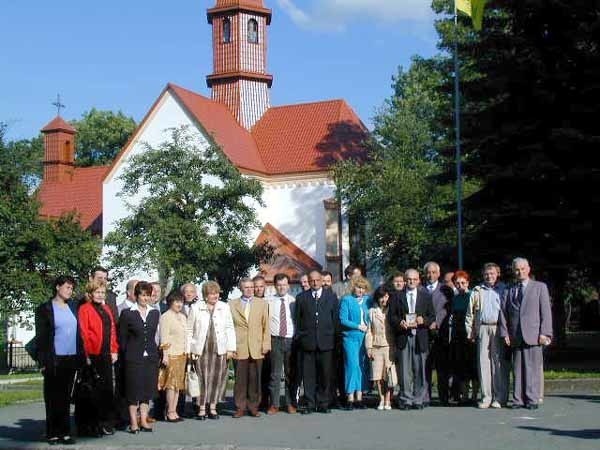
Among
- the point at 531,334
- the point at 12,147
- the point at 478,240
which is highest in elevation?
the point at 12,147

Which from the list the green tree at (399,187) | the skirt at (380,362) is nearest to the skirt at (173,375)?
the skirt at (380,362)

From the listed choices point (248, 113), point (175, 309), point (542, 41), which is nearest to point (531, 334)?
point (175, 309)

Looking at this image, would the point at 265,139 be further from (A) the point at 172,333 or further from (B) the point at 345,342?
(A) the point at 172,333

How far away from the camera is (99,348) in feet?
37.3

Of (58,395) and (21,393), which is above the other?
(58,395)

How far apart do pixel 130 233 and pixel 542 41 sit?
571 inches

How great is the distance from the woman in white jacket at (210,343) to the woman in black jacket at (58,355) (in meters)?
2.40

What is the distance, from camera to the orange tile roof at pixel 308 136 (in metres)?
48.8

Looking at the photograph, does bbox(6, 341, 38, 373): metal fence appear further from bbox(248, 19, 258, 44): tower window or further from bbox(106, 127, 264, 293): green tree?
bbox(248, 19, 258, 44): tower window

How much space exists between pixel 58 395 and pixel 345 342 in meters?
4.51

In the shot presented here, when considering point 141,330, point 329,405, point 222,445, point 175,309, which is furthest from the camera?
point 329,405

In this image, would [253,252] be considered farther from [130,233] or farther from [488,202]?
[488,202]

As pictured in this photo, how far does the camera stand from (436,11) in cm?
4409

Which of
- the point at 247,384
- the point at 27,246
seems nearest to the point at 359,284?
the point at 247,384
